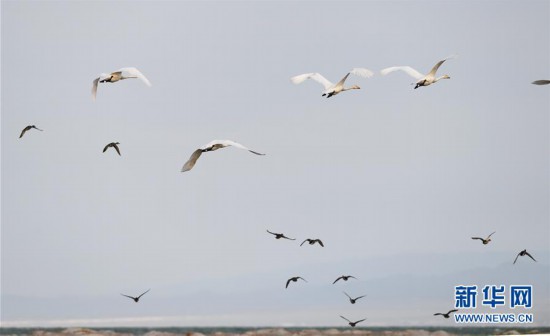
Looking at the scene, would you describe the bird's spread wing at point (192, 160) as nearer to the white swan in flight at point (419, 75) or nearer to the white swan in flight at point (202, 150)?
the white swan in flight at point (202, 150)

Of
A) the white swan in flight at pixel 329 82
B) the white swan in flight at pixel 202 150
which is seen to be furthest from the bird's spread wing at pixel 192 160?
the white swan in flight at pixel 329 82

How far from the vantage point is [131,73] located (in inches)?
2259

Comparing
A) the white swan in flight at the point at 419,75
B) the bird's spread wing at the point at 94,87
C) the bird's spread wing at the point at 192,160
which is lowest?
the bird's spread wing at the point at 192,160

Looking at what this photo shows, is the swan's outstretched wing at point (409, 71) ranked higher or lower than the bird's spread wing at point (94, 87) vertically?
higher

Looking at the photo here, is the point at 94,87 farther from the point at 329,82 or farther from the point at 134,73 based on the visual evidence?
the point at 329,82

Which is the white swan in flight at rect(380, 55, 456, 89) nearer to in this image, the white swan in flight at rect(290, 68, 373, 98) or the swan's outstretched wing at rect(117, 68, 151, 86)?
the white swan in flight at rect(290, 68, 373, 98)

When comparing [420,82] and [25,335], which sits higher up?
[420,82]

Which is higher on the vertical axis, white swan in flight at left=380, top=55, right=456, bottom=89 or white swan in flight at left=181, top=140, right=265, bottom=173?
white swan in flight at left=380, top=55, right=456, bottom=89

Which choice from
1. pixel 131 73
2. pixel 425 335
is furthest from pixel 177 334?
pixel 131 73

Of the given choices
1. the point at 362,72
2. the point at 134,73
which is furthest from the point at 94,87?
the point at 362,72

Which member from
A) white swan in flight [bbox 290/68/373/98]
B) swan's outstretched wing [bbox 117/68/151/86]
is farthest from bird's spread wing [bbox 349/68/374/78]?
swan's outstretched wing [bbox 117/68/151/86]

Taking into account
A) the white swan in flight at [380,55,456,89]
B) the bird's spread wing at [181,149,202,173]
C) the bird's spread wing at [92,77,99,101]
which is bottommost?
the bird's spread wing at [181,149,202,173]

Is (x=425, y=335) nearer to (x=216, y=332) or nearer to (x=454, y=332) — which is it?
(x=454, y=332)

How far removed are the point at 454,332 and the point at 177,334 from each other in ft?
65.8
